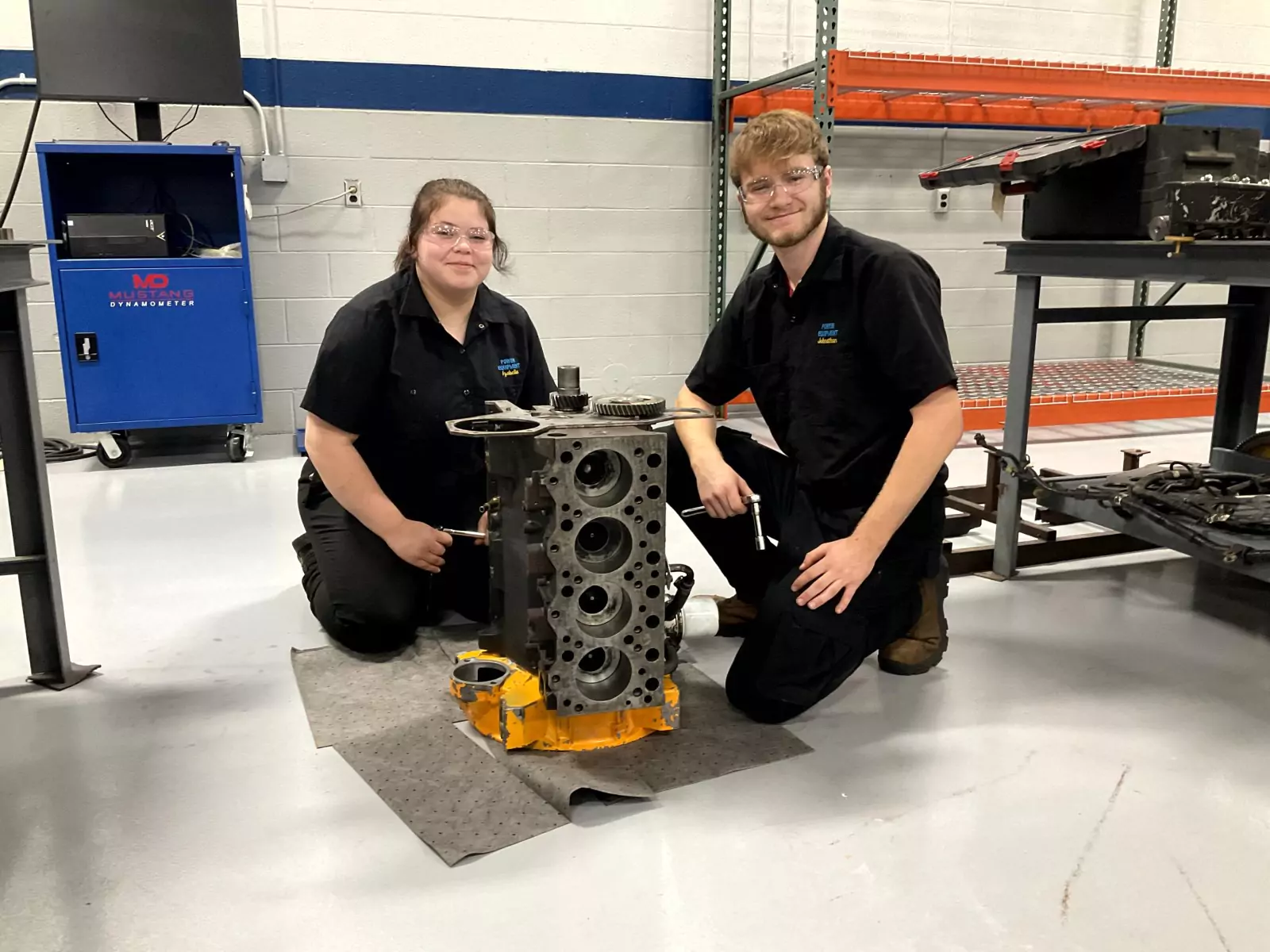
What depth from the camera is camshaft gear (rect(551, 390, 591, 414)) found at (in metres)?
1.53

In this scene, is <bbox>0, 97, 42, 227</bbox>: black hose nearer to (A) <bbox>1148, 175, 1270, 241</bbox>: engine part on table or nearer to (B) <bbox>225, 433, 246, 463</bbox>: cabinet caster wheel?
(B) <bbox>225, 433, 246, 463</bbox>: cabinet caster wheel

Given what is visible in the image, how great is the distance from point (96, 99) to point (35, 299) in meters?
0.84

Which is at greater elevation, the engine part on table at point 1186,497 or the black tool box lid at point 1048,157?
the black tool box lid at point 1048,157

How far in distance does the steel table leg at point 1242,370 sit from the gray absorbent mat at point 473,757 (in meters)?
1.73

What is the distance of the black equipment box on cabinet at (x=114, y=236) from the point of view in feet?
10.7

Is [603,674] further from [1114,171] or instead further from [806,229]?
[1114,171]

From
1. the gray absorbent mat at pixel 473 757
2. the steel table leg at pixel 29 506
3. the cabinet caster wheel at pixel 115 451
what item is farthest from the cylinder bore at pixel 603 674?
the cabinet caster wheel at pixel 115 451

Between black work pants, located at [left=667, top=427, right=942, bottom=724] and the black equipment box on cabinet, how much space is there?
7.64 feet

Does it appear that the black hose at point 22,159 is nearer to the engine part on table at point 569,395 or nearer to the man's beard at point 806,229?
the engine part on table at point 569,395

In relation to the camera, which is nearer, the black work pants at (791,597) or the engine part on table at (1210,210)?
the black work pants at (791,597)

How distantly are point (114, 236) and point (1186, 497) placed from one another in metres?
3.26

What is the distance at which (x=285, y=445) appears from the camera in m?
3.81

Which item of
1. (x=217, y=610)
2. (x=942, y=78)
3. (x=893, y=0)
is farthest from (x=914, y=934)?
(x=893, y=0)

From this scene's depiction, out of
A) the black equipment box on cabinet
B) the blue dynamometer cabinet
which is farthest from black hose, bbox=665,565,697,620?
the black equipment box on cabinet
